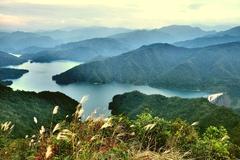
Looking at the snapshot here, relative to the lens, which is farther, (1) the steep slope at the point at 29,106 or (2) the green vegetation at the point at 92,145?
(1) the steep slope at the point at 29,106

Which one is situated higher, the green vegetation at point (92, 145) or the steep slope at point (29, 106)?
the green vegetation at point (92, 145)

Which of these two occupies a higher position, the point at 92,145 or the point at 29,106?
the point at 92,145

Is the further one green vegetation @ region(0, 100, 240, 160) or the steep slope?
the steep slope

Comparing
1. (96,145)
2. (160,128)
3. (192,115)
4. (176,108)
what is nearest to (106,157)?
(96,145)

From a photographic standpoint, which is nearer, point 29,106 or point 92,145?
point 92,145

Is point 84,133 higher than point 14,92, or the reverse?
point 84,133

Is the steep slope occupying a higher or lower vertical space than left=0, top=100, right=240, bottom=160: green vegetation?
lower

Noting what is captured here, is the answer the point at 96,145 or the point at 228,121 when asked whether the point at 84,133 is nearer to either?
the point at 96,145

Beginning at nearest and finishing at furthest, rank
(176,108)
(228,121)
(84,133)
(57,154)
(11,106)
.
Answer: (57,154), (84,133), (228,121), (11,106), (176,108)
